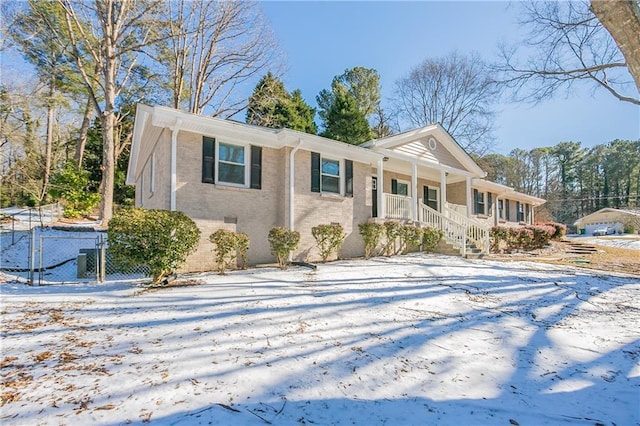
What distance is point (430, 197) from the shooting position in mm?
16344

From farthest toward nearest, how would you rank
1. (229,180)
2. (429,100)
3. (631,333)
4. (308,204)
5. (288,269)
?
(429,100), (308,204), (229,180), (288,269), (631,333)

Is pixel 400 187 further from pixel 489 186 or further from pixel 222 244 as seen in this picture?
pixel 222 244

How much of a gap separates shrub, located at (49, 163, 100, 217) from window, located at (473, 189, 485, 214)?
915 inches

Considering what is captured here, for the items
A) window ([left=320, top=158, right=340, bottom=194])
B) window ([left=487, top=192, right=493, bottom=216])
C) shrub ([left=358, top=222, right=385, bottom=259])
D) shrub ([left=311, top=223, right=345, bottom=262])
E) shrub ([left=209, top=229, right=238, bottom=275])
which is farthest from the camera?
window ([left=487, top=192, right=493, bottom=216])

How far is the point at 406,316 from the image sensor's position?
4508mm

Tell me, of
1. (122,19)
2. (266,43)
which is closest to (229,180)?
(122,19)

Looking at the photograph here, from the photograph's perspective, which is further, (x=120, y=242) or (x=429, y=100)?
(x=429, y=100)

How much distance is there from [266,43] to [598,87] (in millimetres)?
16891

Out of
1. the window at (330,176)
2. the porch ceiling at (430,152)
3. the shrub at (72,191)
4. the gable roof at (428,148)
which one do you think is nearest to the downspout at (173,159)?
the window at (330,176)

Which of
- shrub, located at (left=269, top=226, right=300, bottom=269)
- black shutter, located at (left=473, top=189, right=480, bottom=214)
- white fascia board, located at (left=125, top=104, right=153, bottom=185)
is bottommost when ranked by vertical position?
shrub, located at (left=269, top=226, right=300, bottom=269)

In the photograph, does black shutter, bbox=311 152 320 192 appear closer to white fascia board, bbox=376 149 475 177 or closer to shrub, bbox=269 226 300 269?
shrub, bbox=269 226 300 269

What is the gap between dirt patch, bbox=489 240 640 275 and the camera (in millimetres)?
11406

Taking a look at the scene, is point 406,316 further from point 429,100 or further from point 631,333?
point 429,100

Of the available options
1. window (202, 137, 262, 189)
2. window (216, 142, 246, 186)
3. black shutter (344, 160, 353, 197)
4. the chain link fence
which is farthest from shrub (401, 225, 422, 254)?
the chain link fence
